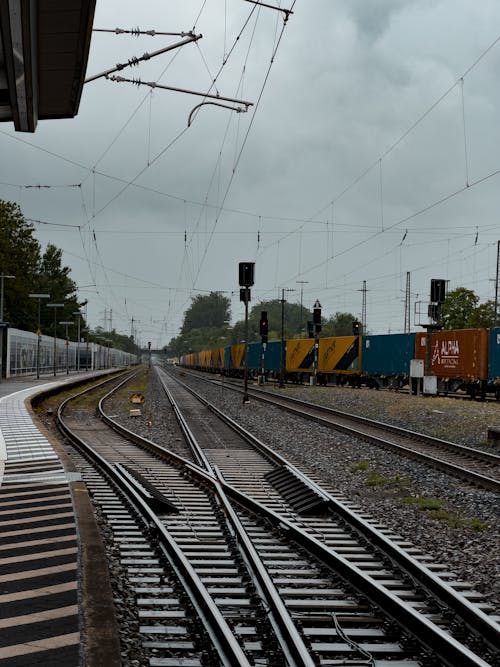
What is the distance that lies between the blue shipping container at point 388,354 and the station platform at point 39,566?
97.3ft

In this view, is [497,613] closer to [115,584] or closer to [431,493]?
[115,584]

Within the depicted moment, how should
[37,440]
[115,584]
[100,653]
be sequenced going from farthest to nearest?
[37,440] → [115,584] → [100,653]

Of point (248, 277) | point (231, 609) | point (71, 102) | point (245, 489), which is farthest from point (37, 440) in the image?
point (248, 277)

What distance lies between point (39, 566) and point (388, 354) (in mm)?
37271

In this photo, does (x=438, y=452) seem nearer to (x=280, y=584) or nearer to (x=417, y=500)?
(x=417, y=500)

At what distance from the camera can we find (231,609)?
18.7 ft

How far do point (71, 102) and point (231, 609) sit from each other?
17.3 ft

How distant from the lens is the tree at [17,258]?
3071 inches

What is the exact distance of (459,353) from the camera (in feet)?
114

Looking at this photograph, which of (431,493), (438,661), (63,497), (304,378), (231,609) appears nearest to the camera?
(438,661)

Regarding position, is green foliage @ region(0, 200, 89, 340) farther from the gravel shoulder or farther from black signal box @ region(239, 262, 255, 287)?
the gravel shoulder

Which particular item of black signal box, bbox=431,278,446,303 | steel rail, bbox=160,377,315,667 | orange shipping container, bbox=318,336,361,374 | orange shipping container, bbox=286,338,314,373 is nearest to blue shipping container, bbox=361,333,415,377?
orange shipping container, bbox=318,336,361,374

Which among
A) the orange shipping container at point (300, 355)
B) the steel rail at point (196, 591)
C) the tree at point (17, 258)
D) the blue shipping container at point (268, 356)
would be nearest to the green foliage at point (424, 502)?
the steel rail at point (196, 591)

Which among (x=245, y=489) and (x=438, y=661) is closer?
(x=438, y=661)
